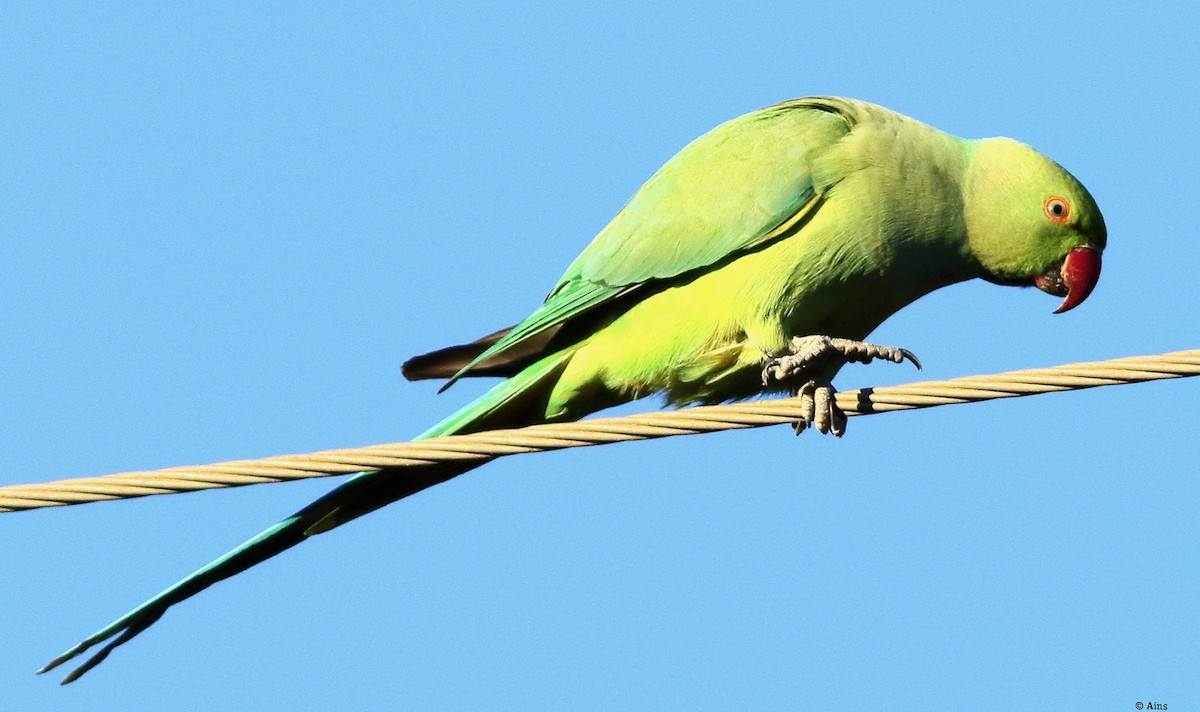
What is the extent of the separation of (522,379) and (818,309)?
1207 mm

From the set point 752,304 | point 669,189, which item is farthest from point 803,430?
point 669,189

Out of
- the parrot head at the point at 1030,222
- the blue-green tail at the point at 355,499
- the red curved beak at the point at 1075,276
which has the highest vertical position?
the parrot head at the point at 1030,222

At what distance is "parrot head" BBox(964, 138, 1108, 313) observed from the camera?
5.47 meters

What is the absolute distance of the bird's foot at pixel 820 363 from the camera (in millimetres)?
4531

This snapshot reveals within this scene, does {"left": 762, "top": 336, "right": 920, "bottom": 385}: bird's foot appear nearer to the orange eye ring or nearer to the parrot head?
the parrot head

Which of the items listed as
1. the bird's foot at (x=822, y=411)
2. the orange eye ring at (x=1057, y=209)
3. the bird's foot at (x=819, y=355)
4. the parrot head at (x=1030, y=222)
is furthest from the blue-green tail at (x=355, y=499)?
the orange eye ring at (x=1057, y=209)

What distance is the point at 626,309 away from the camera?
17.6 ft

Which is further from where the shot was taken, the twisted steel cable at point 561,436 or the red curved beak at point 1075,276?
the red curved beak at point 1075,276

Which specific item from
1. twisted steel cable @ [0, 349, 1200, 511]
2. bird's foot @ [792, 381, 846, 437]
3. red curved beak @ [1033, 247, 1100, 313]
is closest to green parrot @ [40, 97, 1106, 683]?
red curved beak @ [1033, 247, 1100, 313]

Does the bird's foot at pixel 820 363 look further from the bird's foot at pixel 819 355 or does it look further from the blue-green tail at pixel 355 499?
the blue-green tail at pixel 355 499

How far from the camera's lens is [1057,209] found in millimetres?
5559

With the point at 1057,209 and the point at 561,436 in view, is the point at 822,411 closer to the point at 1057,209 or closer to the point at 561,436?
the point at 561,436

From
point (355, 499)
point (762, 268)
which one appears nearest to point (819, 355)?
point (762, 268)

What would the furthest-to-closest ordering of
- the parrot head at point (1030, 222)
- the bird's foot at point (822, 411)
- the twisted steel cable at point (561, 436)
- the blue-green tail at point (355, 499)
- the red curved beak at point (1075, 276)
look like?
the red curved beak at point (1075, 276)
the parrot head at point (1030, 222)
the blue-green tail at point (355, 499)
the bird's foot at point (822, 411)
the twisted steel cable at point (561, 436)
